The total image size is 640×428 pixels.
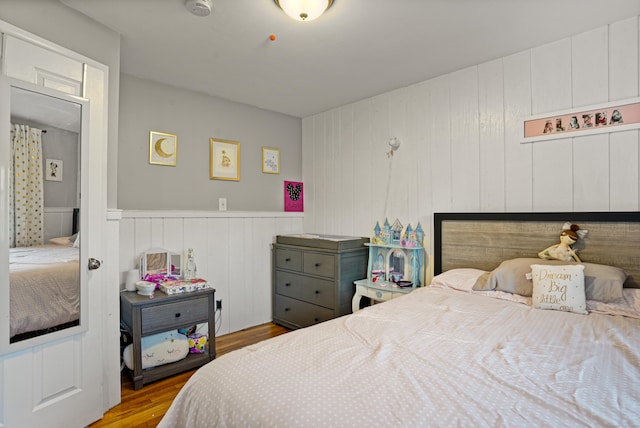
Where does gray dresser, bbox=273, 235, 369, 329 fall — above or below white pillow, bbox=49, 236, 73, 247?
below

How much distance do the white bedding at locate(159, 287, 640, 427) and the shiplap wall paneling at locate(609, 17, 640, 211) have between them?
0.82 metres

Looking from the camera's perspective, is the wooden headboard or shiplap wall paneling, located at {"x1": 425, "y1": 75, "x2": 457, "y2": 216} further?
shiplap wall paneling, located at {"x1": 425, "y1": 75, "x2": 457, "y2": 216}

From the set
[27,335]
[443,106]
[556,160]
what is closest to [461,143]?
[443,106]

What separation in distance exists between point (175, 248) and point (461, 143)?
257 cm

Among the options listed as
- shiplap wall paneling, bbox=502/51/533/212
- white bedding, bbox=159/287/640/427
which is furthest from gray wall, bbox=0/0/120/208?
shiplap wall paneling, bbox=502/51/533/212

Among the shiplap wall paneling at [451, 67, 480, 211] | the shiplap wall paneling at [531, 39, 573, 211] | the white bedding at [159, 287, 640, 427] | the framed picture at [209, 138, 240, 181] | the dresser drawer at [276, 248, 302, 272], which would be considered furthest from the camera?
the dresser drawer at [276, 248, 302, 272]

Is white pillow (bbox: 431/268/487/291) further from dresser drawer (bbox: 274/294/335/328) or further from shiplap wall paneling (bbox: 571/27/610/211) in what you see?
dresser drawer (bbox: 274/294/335/328)

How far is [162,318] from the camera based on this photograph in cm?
242

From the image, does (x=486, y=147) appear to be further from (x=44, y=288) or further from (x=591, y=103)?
(x=44, y=288)

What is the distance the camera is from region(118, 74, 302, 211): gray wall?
2791 millimetres

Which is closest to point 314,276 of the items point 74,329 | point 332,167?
point 332,167

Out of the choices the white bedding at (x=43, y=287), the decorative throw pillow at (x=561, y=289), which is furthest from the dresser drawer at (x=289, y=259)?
the decorative throw pillow at (x=561, y=289)

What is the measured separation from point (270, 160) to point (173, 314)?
190cm

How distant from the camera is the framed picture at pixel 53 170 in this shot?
1771 mm
